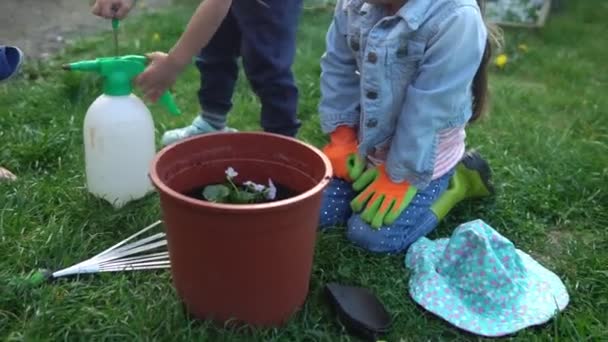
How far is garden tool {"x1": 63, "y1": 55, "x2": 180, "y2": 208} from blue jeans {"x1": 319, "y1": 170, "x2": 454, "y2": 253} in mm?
447

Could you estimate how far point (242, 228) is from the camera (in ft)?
4.27

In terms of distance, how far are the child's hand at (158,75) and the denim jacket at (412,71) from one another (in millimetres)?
439

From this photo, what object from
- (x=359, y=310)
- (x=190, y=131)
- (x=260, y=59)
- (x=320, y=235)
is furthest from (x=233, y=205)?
(x=190, y=131)

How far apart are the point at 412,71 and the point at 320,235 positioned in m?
0.43

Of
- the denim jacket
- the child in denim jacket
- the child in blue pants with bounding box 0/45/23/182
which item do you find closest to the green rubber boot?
the child in denim jacket

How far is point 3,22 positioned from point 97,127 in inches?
75.4

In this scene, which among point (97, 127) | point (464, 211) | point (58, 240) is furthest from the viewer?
point (464, 211)

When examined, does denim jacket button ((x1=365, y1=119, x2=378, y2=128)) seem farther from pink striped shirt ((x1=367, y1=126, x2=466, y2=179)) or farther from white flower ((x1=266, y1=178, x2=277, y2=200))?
white flower ((x1=266, y1=178, x2=277, y2=200))

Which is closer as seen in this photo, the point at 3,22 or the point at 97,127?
the point at 97,127

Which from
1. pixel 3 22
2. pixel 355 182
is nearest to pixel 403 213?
pixel 355 182

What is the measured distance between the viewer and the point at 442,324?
1.55m

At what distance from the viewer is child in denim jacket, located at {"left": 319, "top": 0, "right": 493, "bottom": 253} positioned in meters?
1.67

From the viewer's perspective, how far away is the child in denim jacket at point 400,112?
5.49ft

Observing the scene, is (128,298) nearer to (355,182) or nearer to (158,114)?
(355,182)
